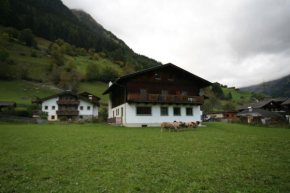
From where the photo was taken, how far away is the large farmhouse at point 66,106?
55.8 metres

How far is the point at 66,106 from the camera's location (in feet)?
189

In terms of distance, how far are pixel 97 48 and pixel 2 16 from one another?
240ft

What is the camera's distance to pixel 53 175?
664 cm

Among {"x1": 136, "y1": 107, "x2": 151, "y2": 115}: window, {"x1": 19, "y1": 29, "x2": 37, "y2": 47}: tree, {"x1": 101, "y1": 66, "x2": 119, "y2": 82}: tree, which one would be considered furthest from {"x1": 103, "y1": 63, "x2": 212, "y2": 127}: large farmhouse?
{"x1": 19, "y1": 29, "x2": 37, "y2": 47}: tree

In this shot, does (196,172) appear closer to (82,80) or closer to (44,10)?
(82,80)

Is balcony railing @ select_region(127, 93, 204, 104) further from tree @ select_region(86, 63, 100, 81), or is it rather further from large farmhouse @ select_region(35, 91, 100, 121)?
tree @ select_region(86, 63, 100, 81)

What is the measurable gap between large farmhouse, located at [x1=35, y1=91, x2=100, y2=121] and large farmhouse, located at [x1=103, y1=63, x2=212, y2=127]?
88.0 ft

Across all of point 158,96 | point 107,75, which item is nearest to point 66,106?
point 158,96

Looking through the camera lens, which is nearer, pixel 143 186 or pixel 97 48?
pixel 143 186

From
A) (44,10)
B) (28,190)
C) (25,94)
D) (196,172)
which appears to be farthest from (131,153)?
(44,10)

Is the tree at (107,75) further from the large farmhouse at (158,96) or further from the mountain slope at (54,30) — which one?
the large farmhouse at (158,96)

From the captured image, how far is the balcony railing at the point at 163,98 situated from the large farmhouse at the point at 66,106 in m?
30.2

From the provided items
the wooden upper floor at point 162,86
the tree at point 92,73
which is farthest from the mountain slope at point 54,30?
the wooden upper floor at point 162,86

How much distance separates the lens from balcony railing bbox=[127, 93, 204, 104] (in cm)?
2929
